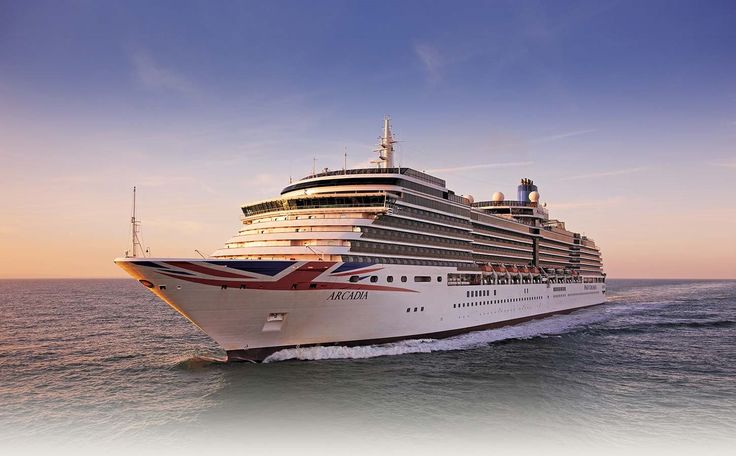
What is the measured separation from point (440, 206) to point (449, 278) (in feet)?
20.8

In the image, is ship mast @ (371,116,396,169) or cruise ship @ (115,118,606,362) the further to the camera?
ship mast @ (371,116,396,169)

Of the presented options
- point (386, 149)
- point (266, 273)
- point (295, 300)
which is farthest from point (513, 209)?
point (266, 273)

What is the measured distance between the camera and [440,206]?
40.2 metres

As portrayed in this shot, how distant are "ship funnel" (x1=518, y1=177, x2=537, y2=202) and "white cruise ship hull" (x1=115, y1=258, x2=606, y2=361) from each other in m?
46.0

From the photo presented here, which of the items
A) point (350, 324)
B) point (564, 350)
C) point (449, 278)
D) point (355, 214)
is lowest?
point (564, 350)

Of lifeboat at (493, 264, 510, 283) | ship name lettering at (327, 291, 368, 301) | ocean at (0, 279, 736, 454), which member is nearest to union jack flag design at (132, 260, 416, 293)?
ship name lettering at (327, 291, 368, 301)

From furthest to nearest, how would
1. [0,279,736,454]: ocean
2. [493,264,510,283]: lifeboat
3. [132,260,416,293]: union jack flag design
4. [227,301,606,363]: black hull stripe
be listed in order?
[493,264,510,283]: lifeboat → [227,301,606,363]: black hull stripe → [132,260,416,293]: union jack flag design → [0,279,736,454]: ocean

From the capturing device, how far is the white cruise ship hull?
25.3 m

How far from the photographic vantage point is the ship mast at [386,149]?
4281cm

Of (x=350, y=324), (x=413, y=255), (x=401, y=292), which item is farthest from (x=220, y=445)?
(x=413, y=255)

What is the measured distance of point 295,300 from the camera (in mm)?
27328

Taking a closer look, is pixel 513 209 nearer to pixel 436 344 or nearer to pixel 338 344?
pixel 436 344

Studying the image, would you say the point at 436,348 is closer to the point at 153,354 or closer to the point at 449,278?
the point at 449,278

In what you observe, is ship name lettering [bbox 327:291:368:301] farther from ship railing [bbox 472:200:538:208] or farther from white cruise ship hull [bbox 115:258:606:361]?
ship railing [bbox 472:200:538:208]
